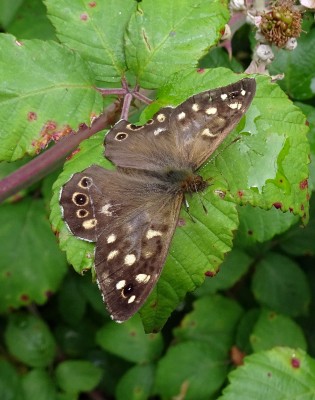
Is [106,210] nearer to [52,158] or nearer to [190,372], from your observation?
[52,158]

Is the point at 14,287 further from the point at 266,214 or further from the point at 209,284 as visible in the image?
the point at 266,214

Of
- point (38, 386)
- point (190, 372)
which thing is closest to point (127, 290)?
point (190, 372)

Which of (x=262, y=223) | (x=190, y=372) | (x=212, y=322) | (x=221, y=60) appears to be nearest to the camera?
(x=262, y=223)

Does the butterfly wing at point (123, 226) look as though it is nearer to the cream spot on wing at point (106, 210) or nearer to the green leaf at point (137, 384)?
the cream spot on wing at point (106, 210)

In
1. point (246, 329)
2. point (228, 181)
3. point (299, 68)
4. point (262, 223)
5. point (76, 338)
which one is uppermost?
point (228, 181)

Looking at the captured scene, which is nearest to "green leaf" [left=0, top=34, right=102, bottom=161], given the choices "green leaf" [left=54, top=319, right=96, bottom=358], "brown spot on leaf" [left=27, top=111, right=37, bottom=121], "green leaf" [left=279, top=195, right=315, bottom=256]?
"brown spot on leaf" [left=27, top=111, right=37, bottom=121]

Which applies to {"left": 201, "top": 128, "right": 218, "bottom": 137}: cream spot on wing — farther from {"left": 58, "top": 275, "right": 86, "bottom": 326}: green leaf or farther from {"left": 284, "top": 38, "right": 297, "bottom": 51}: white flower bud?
{"left": 58, "top": 275, "right": 86, "bottom": 326}: green leaf
